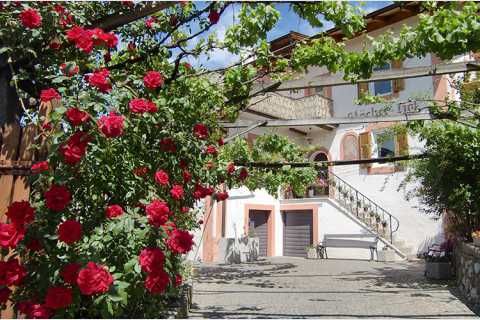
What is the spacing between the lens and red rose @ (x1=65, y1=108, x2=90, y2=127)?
2488mm

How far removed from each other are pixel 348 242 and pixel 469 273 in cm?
899

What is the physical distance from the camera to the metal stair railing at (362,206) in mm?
16766

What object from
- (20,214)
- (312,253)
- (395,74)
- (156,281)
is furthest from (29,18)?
(312,253)

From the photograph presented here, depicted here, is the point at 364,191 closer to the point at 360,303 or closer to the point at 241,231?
the point at 241,231

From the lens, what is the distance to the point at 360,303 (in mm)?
7445

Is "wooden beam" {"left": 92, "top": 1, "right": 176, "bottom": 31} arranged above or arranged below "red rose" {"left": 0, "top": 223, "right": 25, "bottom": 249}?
above

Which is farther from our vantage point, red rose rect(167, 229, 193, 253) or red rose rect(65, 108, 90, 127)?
red rose rect(167, 229, 193, 253)

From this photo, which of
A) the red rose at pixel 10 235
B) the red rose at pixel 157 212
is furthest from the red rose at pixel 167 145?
the red rose at pixel 10 235

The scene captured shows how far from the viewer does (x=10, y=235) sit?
7.59 ft

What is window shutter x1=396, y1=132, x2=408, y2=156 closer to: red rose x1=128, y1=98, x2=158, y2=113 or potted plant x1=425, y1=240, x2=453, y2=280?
potted plant x1=425, y1=240, x2=453, y2=280

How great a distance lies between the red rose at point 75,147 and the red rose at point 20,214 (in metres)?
0.33

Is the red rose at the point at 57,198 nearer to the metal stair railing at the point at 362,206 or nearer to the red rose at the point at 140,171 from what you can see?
the red rose at the point at 140,171

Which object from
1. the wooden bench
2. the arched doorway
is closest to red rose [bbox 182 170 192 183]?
the wooden bench

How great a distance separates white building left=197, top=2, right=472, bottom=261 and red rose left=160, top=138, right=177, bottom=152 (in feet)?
39.7
